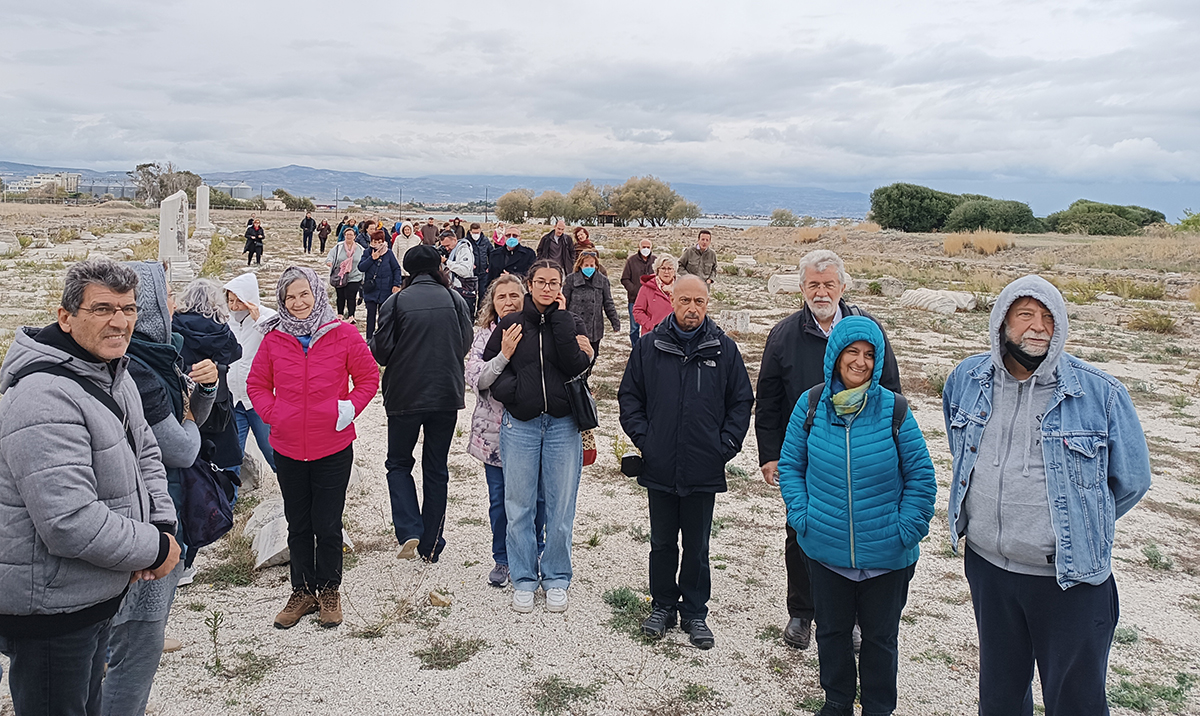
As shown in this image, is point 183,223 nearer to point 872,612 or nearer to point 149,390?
point 149,390

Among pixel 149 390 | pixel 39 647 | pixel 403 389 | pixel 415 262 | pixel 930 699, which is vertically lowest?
pixel 930 699

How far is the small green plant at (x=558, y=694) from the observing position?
3619 millimetres

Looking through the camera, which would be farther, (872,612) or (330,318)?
(330,318)

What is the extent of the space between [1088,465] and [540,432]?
2685mm

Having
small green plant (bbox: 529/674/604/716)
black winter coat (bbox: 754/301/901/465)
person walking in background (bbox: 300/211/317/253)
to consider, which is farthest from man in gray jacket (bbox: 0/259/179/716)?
person walking in background (bbox: 300/211/317/253)

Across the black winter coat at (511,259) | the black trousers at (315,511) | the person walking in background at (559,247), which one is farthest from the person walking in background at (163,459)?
the black winter coat at (511,259)

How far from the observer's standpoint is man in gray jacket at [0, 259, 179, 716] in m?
2.20

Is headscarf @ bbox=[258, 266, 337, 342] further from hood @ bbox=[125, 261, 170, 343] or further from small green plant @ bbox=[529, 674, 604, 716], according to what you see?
small green plant @ bbox=[529, 674, 604, 716]

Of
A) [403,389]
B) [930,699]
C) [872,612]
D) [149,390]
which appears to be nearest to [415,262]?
[403,389]

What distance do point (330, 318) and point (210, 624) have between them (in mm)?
1706

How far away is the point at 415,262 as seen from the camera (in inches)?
196

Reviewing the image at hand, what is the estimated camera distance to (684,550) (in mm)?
4227

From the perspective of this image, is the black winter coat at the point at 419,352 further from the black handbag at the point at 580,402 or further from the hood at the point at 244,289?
the hood at the point at 244,289

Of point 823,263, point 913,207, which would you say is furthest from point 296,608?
point 913,207
